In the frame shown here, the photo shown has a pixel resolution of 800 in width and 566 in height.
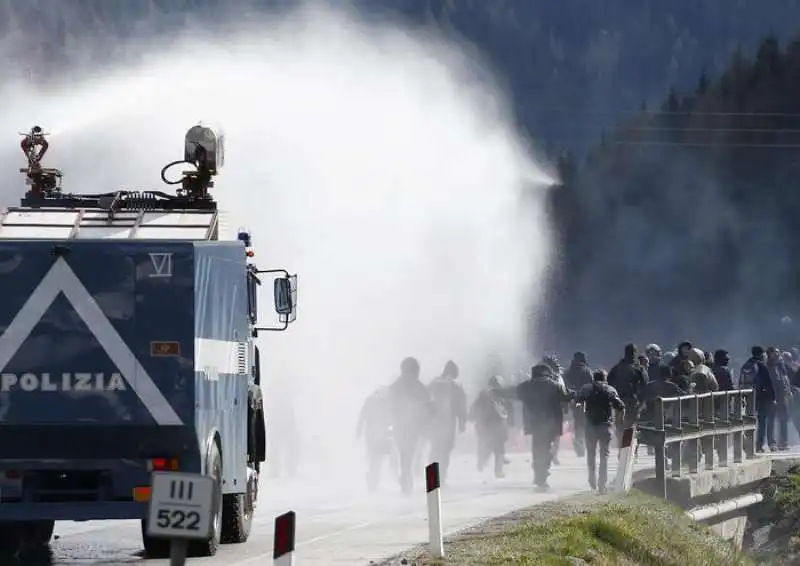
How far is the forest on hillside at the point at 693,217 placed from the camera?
73062mm

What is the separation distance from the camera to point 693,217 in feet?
257

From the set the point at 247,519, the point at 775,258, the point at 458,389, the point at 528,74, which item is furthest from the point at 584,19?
the point at 247,519

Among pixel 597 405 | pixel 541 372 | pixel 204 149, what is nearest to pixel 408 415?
pixel 541 372

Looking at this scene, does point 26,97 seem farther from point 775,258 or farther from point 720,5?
point 720,5

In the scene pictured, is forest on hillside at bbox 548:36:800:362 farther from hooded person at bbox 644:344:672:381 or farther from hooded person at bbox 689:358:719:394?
hooded person at bbox 689:358:719:394

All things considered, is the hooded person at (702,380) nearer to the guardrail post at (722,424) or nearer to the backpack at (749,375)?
the guardrail post at (722,424)

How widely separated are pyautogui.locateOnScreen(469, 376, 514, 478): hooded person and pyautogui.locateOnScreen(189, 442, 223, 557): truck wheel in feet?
44.2

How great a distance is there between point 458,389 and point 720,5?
61153 mm

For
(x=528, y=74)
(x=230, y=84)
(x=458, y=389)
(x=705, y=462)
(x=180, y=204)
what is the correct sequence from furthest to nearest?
(x=528, y=74), (x=230, y=84), (x=458, y=389), (x=705, y=462), (x=180, y=204)

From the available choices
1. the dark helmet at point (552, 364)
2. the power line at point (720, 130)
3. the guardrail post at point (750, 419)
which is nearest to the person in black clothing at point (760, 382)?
the guardrail post at point (750, 419)

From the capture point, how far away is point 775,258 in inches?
2948

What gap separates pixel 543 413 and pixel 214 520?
35.1ft

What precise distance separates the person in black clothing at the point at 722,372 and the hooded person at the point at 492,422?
3554 millimetres

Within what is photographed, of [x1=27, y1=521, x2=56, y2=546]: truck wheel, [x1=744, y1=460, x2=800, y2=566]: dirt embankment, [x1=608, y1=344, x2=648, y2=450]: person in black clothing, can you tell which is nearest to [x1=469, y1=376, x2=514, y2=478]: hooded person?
[x1=608, y1=344, x2=648, y2=450]: person in black clothing
